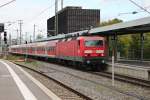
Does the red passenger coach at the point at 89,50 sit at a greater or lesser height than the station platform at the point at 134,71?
greater

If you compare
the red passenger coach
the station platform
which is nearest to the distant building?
the red passenger coach

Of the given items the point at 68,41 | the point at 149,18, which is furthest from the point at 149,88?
the point at 68,41

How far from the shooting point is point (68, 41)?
39.8 m

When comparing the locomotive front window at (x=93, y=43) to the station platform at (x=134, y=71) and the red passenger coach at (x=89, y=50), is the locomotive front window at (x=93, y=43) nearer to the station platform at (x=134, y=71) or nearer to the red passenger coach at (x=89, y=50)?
the red passenger coach at (x=89, y=50)

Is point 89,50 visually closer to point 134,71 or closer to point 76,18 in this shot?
point 134,71

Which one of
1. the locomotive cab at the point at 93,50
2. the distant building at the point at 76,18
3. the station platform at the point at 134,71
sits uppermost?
the distant building at the point at 76,18

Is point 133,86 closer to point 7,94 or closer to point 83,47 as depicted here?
point 7,94

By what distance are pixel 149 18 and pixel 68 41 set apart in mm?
15935

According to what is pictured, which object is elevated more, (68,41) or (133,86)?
(68,41)

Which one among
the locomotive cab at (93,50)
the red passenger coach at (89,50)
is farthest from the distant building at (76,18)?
the locomotive cab at (93,50)

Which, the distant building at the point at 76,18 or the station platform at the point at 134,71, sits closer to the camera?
the station platform at the point at 134,71

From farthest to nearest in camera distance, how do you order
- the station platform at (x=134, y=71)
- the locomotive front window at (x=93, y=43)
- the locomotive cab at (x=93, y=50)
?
the locomotive front window at (x=93, y=43) < the locomotive cab at (x=93, y=50) < the station platform at (x=134, y=71)

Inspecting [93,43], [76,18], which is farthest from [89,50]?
[76,18]

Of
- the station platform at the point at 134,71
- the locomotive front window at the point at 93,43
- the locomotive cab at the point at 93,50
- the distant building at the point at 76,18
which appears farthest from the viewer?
the distant building at the point at 76,18
